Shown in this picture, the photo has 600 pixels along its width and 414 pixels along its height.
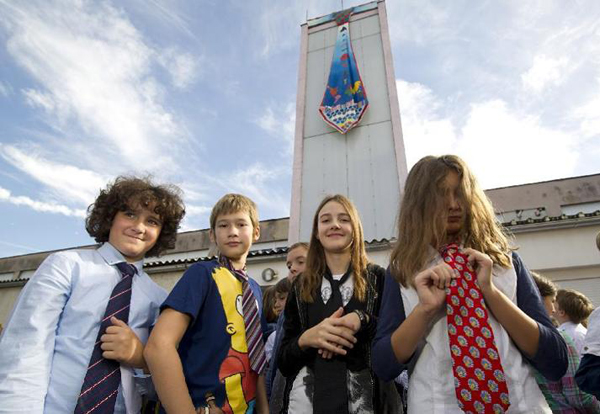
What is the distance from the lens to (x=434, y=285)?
1.23 metres

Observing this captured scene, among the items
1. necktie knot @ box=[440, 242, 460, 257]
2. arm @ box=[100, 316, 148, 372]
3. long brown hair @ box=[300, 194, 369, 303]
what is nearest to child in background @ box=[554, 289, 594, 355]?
long brown hair @ box=[300, 194, 369, 303]

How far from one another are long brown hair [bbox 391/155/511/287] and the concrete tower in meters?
6.84

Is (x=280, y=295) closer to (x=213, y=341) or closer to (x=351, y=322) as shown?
(x=213, y=341)

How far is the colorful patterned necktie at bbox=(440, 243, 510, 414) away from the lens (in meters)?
1.08

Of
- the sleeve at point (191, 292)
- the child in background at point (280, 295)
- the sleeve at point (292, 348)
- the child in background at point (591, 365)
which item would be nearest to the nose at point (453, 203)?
the sleeve at point (292, 348)

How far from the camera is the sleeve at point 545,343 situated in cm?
117

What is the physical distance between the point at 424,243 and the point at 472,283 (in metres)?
0.23

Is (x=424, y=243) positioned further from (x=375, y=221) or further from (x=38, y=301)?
(x=375, y=221)

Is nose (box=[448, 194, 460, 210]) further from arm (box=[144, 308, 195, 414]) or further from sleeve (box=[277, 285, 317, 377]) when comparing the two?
arm (box=[144, 308, 195, 414])

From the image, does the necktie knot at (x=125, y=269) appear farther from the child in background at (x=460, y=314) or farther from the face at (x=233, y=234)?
the child in background at (x=460, y=314)

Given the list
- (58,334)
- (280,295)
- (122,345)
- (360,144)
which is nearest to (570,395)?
(280,295)

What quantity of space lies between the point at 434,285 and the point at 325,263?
75cm

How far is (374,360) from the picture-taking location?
133cm

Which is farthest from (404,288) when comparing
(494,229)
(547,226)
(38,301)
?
(547,226)
